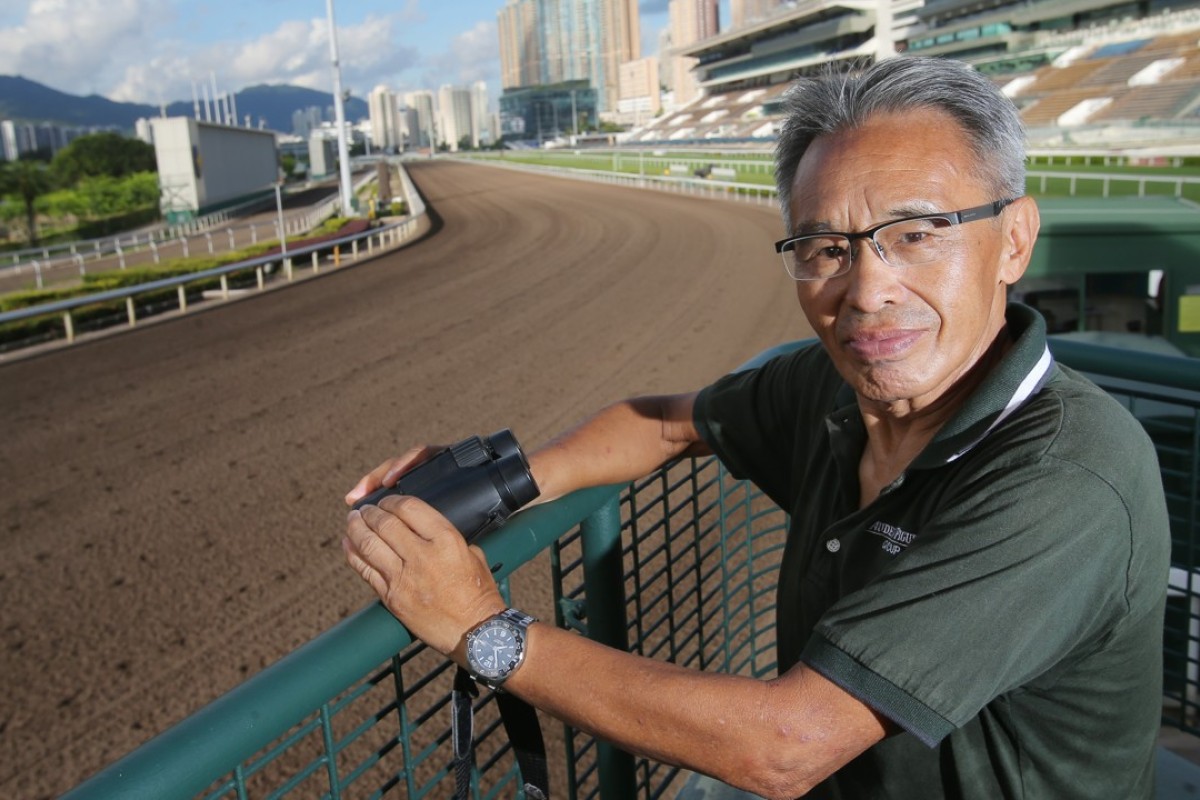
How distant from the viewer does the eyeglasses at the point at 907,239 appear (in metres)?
1.57

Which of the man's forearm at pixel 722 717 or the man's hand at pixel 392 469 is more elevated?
the man's hand at pixel 392 469

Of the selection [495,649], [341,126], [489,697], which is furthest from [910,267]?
[341,126]

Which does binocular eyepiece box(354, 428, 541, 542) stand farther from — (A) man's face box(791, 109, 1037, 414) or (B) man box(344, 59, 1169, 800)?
(A) man's face box(791, 109, 1037, 414)

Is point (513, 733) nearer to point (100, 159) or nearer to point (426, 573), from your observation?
point (426, 573)

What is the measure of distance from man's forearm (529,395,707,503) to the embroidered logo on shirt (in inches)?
27.2

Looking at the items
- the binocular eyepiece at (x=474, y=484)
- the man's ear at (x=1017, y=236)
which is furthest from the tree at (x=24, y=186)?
the man's ear at (x=1017, y=236)

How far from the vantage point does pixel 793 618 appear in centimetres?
177

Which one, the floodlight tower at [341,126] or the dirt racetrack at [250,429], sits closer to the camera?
the dirt racetrack at [250,429]

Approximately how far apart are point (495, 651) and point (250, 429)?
8550 mm

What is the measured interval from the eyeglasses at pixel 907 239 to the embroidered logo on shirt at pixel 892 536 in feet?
1.38

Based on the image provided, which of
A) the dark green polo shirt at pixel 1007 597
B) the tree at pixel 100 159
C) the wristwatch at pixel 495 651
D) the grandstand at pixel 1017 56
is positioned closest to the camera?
the dark green polo shirt at pixel 1007 597

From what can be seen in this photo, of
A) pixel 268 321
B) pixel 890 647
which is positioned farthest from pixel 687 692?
pixel 268 321

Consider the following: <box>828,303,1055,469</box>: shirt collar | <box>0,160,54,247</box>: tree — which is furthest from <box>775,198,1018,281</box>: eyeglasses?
<box>0,160,54,247</box>: tree

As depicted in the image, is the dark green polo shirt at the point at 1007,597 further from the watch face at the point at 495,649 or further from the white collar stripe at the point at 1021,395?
the watch face at the point at 495,649
